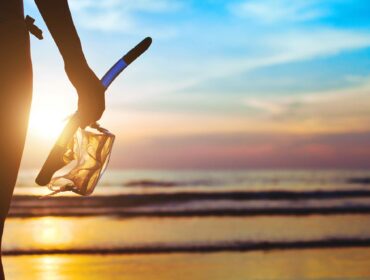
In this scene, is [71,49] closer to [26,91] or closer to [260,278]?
[26,91]

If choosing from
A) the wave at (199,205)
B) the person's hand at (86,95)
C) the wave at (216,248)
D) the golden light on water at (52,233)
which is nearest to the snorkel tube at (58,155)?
the person's hand at (86,95)

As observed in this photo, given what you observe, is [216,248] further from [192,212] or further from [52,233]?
[192,212]

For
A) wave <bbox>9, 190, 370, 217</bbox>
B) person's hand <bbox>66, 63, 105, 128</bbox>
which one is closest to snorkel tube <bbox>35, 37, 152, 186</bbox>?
person's hand <bbox>66, 63, 105, 128</bbox>

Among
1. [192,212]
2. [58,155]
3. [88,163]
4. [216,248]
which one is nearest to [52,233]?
[216,248]

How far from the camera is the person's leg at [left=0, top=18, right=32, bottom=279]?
204 centimetres

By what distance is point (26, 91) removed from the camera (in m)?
2.08

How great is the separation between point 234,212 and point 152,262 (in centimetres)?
758

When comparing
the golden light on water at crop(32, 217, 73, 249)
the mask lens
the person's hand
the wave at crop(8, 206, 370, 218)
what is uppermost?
the person's hand

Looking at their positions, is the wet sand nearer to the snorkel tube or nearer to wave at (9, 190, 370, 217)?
wave at (9, 190, 370, 217)

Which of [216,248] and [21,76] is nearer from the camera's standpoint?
[21,76]

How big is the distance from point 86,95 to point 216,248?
28.0ft

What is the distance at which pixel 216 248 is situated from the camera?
10.5 meters

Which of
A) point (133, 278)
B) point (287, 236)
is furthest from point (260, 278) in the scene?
point (287, 236)

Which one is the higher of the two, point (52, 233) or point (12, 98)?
point (12, 98)
